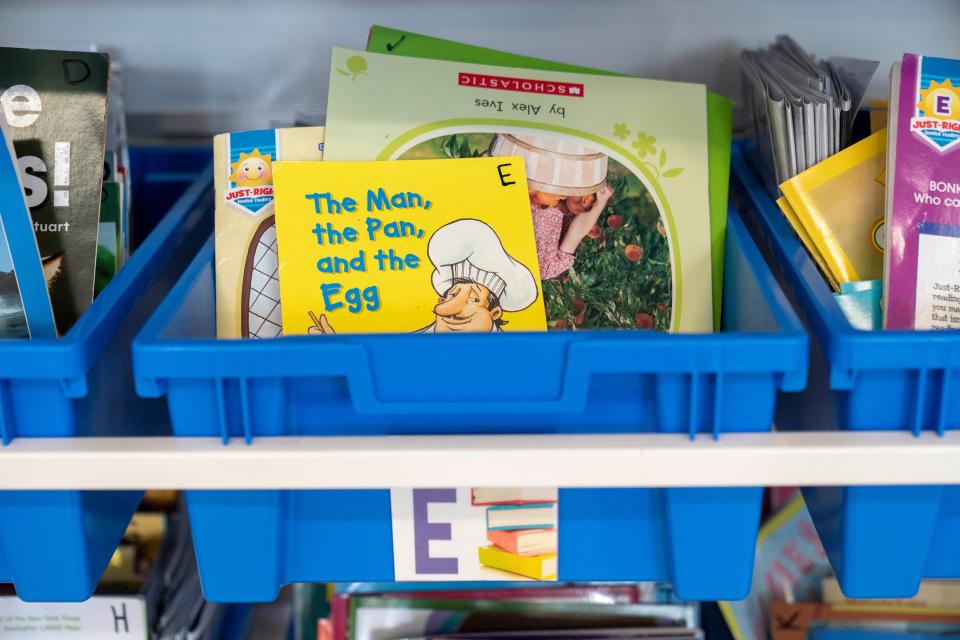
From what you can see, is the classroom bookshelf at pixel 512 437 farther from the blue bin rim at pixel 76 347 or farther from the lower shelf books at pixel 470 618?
the lower shelf books at pixel 470 618

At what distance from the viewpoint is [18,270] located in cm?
70

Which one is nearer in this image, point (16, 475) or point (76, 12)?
point (16, 475)

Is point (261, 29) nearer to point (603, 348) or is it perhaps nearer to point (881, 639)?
A: point (603, 348)

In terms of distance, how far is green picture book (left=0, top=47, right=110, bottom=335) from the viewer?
0.78m

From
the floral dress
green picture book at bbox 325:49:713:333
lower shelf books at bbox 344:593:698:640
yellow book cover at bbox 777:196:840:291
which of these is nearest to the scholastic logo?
green picture book at bbox 325:49:713:333

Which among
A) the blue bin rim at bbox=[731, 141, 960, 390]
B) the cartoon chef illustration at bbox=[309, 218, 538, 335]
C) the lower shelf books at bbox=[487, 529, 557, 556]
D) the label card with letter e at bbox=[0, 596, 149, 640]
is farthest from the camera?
the label card with letter e at bbox=[0, 596, 149, 640]

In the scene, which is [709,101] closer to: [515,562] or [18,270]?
[515,562]

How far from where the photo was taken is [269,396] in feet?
2.07

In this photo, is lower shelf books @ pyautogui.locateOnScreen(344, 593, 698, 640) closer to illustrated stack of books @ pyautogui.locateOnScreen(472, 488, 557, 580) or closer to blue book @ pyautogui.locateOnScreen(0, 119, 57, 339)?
illustrated stack of books @ pyautogui.locateOnScreen(472, 488, 557, 580)

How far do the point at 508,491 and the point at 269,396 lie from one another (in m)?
0.18

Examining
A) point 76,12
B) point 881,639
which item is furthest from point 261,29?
point 881,639

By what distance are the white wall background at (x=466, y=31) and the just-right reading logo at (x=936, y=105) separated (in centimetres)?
32

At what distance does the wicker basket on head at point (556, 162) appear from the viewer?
33.7 inches

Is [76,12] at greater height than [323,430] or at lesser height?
greater
